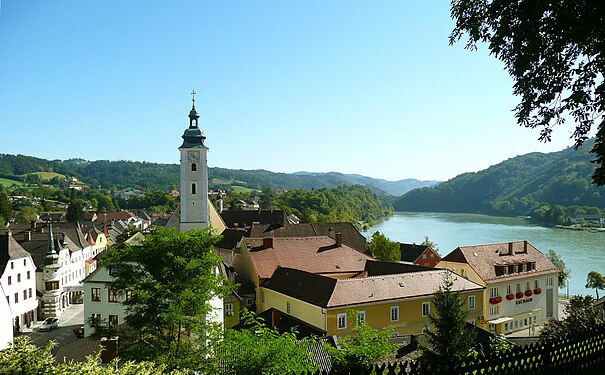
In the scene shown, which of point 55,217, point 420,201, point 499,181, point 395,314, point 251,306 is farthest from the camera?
point 420,201

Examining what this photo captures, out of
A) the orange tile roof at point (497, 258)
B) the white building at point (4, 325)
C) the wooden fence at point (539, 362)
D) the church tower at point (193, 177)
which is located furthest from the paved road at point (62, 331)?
the wooden fence at point (539, 362)

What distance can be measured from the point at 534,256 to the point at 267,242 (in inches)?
652

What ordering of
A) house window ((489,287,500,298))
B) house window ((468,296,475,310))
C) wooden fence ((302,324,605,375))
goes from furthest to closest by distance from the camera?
house window ((489,287,500,298)), house window ((468,296,475,310)), wooden fence ((302,324,605,375))

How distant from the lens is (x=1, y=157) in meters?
178

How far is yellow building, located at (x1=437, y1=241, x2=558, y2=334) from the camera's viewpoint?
2786 centimetres

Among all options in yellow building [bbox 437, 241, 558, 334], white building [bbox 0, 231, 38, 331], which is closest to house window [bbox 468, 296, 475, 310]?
yellow building [bbox 437, 241, 558, 334]

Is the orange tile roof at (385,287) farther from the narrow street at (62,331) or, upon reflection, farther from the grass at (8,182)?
the grass at (8,182)

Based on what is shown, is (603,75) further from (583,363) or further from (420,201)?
(420,201)

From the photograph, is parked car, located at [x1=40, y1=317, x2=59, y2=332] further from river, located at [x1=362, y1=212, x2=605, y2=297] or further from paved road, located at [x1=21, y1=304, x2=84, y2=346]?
river, located at [x1=362, y1=212, x2=605, y2=297]

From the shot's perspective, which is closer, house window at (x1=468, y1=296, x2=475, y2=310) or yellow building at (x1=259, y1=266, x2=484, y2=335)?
yellow building at (x1=259, y1=266, x2=484, y2=335)

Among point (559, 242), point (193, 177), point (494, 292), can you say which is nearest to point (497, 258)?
point (494, 292)

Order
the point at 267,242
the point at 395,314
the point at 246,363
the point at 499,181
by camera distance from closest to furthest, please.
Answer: the point at 246,363 → the point at 395,314 → the point at 267,242 → the point at 499,181

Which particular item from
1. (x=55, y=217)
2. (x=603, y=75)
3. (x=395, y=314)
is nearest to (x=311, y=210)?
(x=55, y=217)

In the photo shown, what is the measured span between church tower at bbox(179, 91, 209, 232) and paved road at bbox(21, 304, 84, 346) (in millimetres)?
8683
